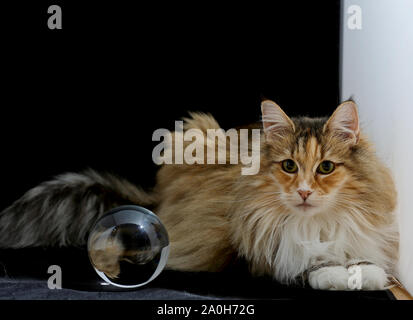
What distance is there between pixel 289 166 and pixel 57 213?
916 millimetres

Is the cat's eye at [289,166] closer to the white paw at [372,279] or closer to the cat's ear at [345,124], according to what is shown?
the cat's ear at [345,124]

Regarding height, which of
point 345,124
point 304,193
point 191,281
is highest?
point 345,124

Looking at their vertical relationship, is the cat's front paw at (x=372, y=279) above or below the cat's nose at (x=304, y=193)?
below

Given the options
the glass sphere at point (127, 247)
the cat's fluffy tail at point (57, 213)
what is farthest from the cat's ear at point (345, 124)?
the cat's fluffy tail at point (57, 213)

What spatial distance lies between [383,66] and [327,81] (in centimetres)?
51

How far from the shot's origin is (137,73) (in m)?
2.65

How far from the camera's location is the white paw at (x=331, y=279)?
171 centimetres

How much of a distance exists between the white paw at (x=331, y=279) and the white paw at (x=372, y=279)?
0.16 feet

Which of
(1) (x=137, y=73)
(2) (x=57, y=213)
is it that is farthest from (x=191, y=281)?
(1) (x=137, y=73)

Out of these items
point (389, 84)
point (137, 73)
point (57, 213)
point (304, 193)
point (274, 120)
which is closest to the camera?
point (304, 193)

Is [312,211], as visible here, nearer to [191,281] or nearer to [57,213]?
[191,281]

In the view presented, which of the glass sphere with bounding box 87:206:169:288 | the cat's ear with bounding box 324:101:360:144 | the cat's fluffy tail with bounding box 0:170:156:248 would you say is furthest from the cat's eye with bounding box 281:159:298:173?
the cat's fluffy tail with bounding box 0:170:156:248

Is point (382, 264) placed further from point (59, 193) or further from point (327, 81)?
point (59, 193)

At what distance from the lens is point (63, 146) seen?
2.71m
